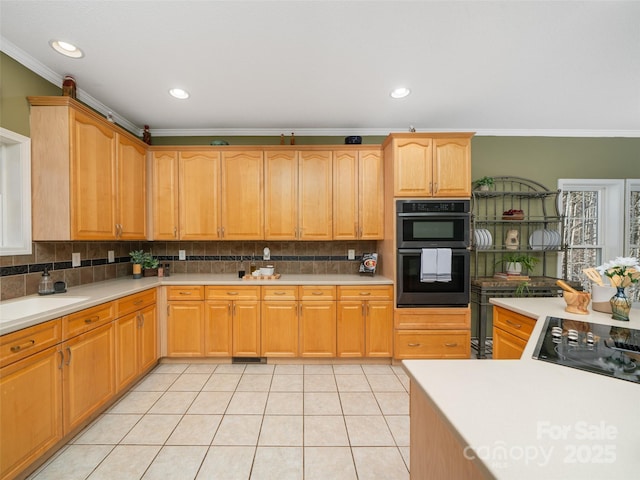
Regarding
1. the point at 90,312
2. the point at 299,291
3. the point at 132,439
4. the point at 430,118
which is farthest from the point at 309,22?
the point at 132,439

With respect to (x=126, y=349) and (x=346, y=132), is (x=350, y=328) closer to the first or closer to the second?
(x=126, y=349)

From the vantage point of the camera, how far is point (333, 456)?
1.74m

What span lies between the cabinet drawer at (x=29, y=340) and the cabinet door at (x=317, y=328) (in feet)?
6.27

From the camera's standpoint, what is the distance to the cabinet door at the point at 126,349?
2279 millimetres

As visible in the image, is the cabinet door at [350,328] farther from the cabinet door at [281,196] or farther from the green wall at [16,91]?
the green wall at [16,91]

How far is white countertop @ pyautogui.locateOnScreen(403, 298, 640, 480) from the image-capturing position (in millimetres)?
588

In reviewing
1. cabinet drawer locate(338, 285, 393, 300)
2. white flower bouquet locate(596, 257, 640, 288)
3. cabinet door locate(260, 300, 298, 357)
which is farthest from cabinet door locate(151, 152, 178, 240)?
white flower bouquet locate(596, 257, 640, 288)

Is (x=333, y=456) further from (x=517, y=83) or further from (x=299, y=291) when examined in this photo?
(x=517, y=83)

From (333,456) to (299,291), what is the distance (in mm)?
1489

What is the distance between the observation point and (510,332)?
1.87 metres

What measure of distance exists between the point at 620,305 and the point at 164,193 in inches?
157

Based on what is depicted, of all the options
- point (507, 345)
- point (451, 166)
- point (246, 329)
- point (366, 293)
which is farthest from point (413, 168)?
point (246, 329)

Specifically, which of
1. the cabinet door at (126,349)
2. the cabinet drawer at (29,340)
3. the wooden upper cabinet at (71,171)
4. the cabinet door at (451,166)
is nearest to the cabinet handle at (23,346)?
the cabinet drawer at (29,340)

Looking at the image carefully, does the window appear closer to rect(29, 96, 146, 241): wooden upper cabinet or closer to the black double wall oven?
the black double wall oven
